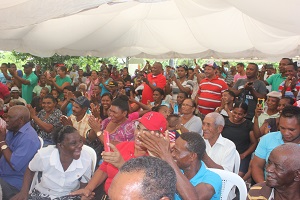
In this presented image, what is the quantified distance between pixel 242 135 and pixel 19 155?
2653mm

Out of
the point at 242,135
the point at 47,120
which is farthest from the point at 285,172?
the point at 47,120

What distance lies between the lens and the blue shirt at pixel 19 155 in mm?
3309

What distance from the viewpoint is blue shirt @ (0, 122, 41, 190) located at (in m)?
3.31

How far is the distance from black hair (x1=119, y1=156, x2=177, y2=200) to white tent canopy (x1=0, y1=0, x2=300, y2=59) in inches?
84.2

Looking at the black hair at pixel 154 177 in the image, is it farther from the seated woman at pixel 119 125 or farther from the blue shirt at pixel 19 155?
the seated woman at pixel 119 125

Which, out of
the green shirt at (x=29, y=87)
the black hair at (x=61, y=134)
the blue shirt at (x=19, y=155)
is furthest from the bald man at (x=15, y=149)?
the green shirt at (x=29, y=87)

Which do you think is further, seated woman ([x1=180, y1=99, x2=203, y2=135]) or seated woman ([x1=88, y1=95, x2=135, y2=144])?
seated woman ([x1=180, y1=99, x2=203, y2=135])

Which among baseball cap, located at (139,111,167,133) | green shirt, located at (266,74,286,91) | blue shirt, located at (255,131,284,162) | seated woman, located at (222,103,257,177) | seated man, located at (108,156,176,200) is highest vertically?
seated man, located at (108,156,176,200)

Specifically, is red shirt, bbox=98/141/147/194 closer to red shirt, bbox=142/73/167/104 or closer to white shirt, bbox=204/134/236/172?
white shirt, bbox=204/134/236/172

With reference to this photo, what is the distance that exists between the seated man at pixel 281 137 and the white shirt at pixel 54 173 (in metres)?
1.63

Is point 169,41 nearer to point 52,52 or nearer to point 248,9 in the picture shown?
point 52,52

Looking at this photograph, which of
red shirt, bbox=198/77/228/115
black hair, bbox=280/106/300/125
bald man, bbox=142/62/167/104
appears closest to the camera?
black hair, bbox=280/106/300/125

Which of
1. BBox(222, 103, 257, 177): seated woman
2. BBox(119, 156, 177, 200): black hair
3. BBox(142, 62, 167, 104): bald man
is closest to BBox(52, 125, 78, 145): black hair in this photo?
BBox(119, 156, 177, 200): black hair

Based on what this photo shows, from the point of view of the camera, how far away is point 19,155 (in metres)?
3.29
